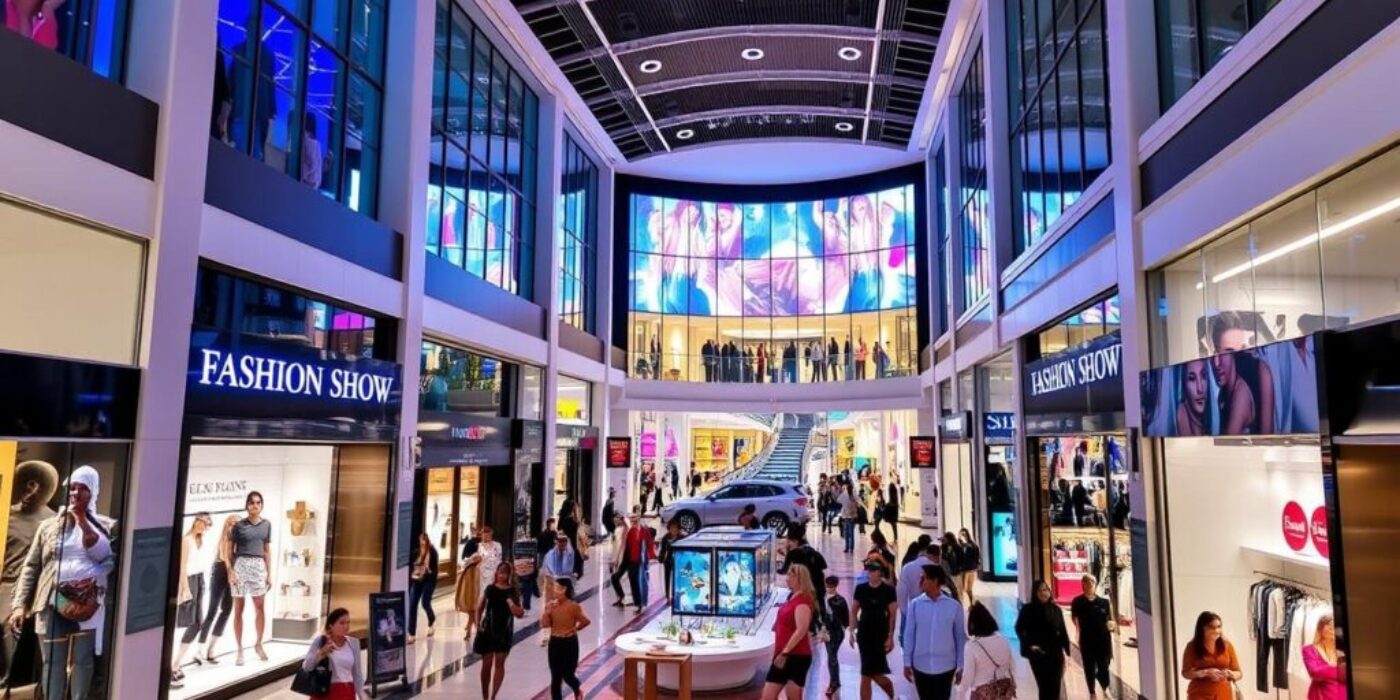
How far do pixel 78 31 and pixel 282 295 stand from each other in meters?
3.23

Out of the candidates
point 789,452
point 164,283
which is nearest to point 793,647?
point 164,283

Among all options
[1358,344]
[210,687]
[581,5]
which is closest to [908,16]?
[581,5]

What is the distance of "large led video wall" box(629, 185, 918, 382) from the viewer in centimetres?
2761

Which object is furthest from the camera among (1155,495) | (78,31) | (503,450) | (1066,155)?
(503,450)

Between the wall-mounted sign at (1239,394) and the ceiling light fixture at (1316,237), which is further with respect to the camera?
the wall-mounted sign at (1239,394)

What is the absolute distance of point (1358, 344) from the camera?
5023 mm

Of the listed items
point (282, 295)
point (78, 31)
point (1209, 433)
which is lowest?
point (1209, 433)

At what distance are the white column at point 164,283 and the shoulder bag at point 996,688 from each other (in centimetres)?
677

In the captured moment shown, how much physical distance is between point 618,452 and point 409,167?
39.5 feet

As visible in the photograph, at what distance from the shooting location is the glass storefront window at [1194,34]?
22.6 ft

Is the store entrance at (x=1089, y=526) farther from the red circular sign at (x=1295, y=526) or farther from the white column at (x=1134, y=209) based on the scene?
the red circular sign at (x=1295, y=526)

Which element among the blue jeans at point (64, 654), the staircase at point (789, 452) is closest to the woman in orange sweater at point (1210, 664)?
the blue jeans at point (64, 654)

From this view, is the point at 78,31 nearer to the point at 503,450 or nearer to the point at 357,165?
the point at 357,165

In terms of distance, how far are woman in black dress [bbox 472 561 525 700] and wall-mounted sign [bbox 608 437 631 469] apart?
14530mm
